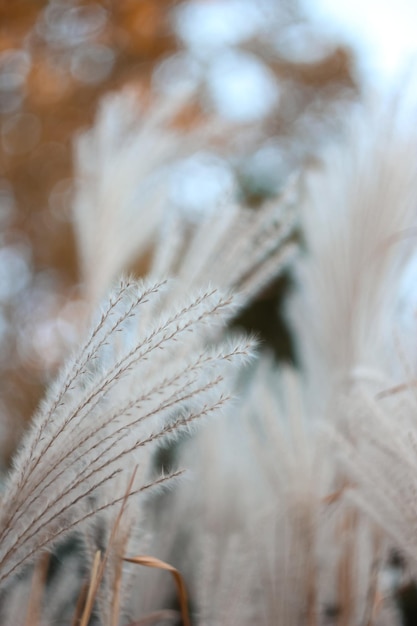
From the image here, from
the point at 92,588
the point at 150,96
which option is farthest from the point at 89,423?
the point at 150,96

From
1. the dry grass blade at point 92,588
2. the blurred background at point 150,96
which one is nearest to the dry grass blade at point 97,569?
the dry grass blade at point 92,588

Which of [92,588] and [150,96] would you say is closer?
[92,588]

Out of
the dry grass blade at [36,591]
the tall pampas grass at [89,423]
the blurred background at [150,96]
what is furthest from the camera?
the blurred background at [150,96]

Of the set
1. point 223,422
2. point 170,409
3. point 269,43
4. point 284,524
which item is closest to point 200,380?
point 170,409

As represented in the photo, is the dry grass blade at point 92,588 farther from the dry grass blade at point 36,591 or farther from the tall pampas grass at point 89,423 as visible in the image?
the dry grass blade at point 36,591

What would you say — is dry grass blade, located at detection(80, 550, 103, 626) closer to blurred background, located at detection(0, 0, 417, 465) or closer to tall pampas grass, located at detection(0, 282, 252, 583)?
tall pampas grass, located at detection(0, 282, 252, 583)

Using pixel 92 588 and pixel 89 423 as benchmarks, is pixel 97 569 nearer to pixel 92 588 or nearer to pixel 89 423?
pixel 92 588

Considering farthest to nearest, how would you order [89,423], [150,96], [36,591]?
[150,96], [36,591], [89,423]

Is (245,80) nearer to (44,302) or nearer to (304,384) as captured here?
(44,302)
